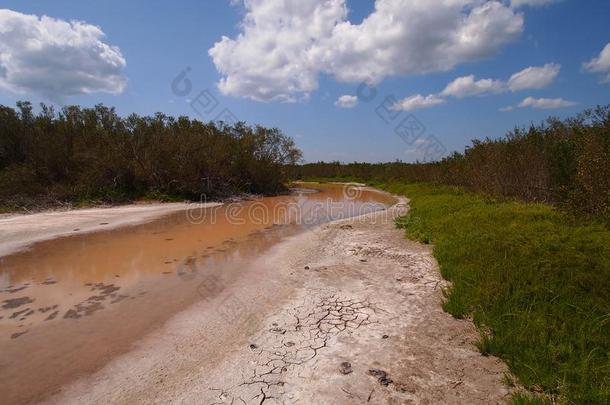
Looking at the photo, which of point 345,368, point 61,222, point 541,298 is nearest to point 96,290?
point 345,368

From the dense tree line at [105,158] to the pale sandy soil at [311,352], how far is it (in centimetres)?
1630

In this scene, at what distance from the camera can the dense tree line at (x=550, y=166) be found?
7.73m

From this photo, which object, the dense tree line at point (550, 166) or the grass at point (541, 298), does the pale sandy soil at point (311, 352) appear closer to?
the grass at point (541, 298)

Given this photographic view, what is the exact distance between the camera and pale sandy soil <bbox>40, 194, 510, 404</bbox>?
3.34 metres

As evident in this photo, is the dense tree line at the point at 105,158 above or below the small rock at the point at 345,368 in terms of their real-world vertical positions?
above

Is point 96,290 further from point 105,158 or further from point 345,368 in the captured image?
point 105,158

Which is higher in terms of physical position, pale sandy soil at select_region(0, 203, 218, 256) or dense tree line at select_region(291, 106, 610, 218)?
dense tree line at select_region(291, 106, 610, 218)


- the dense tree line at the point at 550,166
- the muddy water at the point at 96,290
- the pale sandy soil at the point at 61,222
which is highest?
the dense tree line at the point at 550,166

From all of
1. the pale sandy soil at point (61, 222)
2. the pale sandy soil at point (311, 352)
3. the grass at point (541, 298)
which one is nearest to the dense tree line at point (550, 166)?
the grass at point (541, 298)

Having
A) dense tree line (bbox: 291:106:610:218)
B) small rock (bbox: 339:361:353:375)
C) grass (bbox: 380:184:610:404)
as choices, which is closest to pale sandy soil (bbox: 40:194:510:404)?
small rock (bbox: 339:361:353:375)

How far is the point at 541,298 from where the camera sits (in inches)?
174

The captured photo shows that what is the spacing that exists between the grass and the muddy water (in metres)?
4.62

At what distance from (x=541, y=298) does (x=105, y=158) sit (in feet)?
71.6

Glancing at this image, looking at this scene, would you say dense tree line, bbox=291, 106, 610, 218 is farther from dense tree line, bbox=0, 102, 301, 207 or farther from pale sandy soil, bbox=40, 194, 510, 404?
dense tree line, bbox=0, 102, 301, 207
